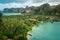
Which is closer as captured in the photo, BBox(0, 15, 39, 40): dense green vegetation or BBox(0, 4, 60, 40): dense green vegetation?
BBox(0, 15, 39, 40): dense green vegetation

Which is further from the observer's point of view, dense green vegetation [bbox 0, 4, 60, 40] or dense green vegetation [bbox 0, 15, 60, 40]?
dense green vegetation [bbox 0, 4, 60, 40]

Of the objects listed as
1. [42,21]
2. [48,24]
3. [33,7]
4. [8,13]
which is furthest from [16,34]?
[48,24]

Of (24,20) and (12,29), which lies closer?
(12,29)

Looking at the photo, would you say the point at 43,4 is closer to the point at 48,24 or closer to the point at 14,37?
the point at 48,24

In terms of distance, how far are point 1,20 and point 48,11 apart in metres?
3.65

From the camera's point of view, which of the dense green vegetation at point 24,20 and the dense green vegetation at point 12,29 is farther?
the dense green vegetation at point 24,20

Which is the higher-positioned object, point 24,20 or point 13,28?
point 24,20

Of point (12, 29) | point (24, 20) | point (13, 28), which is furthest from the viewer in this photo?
point (24, 20)

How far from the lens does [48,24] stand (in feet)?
45.0

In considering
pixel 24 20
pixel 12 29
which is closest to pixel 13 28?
pixel 12 29

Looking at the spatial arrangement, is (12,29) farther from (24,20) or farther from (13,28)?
(24,20)

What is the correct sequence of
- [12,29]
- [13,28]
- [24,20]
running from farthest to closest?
[24,20] < [13,28] < [12,29]

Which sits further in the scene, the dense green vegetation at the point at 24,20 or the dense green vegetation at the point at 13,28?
the dense green vegetation at the point at 24,20

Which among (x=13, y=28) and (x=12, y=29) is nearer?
(x=12, y=29)
